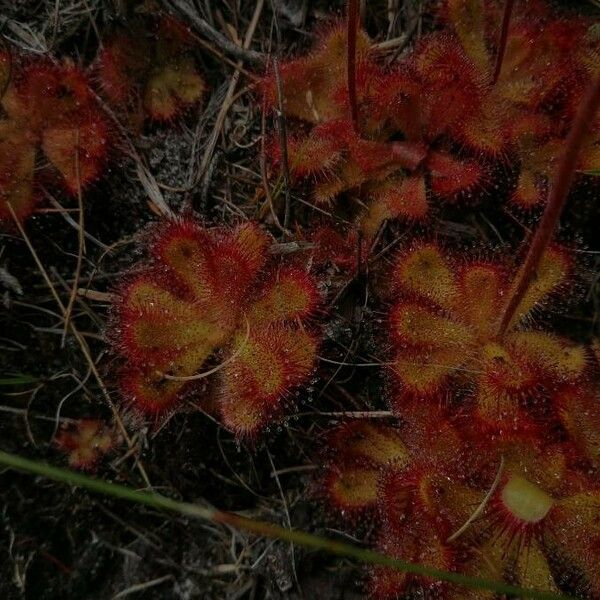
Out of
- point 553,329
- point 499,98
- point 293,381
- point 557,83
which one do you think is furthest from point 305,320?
point 557,83

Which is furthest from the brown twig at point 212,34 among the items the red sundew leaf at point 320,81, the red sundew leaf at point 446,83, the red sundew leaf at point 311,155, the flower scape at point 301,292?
the red sundew leaf at point 446,83

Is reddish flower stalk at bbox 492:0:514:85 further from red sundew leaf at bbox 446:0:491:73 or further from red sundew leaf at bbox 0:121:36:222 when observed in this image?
red sundew leaf at bbox 0:121:36:222

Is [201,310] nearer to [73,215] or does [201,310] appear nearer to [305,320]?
[305,320]

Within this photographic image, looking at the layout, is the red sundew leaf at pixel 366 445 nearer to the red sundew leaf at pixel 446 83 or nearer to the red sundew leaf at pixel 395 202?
the red sundew leaf at pixel 395 202

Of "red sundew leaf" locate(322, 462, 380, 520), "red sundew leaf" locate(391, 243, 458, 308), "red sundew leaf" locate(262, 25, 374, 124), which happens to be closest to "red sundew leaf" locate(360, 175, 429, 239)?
"red sundew leaf" locate(391, 243, 458, 308)

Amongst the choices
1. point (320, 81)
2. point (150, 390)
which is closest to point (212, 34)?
point (320, 81)

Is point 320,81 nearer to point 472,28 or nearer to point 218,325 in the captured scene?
point 472,28
